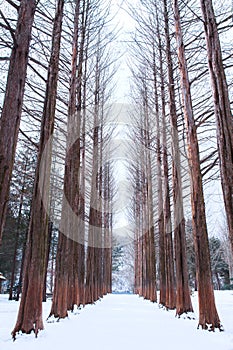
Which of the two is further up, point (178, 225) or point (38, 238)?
point (178, 225)

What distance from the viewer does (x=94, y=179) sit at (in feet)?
38.2

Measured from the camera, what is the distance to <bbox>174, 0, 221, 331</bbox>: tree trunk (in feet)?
14.4

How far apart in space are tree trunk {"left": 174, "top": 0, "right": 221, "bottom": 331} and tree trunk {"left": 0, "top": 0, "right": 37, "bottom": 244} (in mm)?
3277

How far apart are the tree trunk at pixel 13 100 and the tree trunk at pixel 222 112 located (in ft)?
6.45

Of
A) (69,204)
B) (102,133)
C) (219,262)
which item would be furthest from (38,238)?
(219,262)

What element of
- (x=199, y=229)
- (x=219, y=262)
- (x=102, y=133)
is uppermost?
(x=102, y=133)

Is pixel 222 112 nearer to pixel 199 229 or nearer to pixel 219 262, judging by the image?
pixel 199 229

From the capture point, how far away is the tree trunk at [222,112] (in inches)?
108

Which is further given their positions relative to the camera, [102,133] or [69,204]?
[102,133]

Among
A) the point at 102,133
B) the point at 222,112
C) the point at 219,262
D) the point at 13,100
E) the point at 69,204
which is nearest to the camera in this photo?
the point at 13,100

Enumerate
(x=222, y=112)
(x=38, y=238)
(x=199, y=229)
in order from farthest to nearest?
(x=199, y=229) → (x=38, y=238) → (x=222, y=112)

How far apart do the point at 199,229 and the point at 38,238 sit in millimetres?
2583

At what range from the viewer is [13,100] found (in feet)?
9.12

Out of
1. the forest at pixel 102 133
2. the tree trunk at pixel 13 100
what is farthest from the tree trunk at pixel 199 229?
the tree trunk at pixel 13 100
